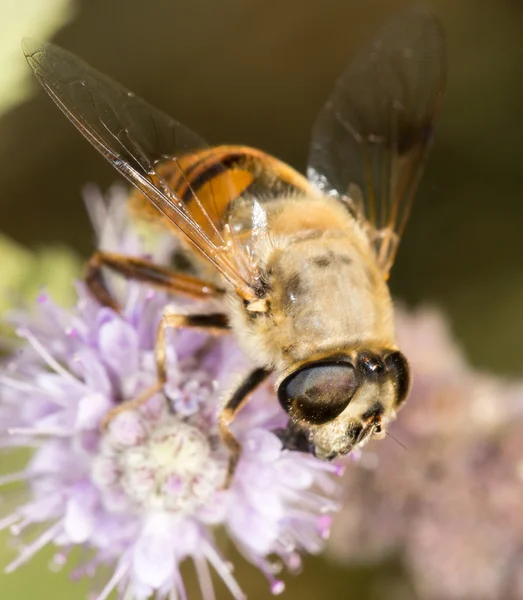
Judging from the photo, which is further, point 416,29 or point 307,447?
point 416,29

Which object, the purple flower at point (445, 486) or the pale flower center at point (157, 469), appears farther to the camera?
the purple flower at point (445, 486)

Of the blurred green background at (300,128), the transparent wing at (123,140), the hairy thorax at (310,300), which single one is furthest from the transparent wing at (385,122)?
the blurred green background at (300,128)

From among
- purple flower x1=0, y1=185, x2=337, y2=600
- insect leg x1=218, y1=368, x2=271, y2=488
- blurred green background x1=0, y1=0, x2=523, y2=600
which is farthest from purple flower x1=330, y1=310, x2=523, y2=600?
insect leg x1=218, y1=368, x2=271, y2=488

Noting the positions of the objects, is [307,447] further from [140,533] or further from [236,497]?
[140,533]

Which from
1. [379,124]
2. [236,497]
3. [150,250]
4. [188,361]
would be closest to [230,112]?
[150,250]

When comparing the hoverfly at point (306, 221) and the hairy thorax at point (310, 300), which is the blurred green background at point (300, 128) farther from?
the hairy thorax at point (310, 300)

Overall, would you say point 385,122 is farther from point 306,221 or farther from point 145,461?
point 145,461
